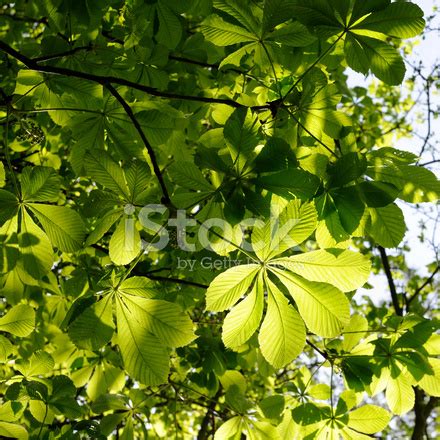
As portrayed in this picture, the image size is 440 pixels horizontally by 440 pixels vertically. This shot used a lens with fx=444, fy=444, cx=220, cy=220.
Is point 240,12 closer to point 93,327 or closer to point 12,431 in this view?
point 93,327

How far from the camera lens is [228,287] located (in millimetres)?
1255

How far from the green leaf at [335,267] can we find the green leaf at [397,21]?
2.29 ft

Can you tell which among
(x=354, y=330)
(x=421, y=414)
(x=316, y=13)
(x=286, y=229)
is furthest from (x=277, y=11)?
(x=421, y=414)

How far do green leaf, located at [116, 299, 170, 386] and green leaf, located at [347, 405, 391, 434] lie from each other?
1041 millimetres

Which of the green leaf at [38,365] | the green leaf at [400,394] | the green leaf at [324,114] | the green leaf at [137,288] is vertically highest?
the green leaf at [324,114]

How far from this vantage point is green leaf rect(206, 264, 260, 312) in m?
Answer: 1.23

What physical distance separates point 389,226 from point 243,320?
555 millimetres

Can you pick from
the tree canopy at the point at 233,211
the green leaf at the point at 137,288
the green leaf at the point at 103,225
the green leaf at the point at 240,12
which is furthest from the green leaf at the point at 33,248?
the green leaf at the point at 240,12

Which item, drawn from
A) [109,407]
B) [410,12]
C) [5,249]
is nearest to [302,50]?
[410,12]

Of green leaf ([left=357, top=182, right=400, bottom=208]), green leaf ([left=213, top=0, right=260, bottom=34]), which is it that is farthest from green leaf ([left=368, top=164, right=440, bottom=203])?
green leaf ([left=213, top=0, right=260, bottom=34])

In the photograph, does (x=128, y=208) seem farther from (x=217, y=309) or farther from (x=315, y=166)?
(x=315, y=166)

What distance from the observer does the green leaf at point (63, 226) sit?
1.46 metres

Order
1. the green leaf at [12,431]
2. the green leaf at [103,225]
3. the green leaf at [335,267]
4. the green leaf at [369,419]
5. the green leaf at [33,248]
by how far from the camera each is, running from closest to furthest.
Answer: the green leaf at [335,267] → the green leaf at [103,225] → the green leaf at [33,248] → the green leaf at [12,431] → the green leaf at [369,419]

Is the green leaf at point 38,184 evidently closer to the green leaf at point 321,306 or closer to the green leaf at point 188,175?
the green leaf at point 188,175
